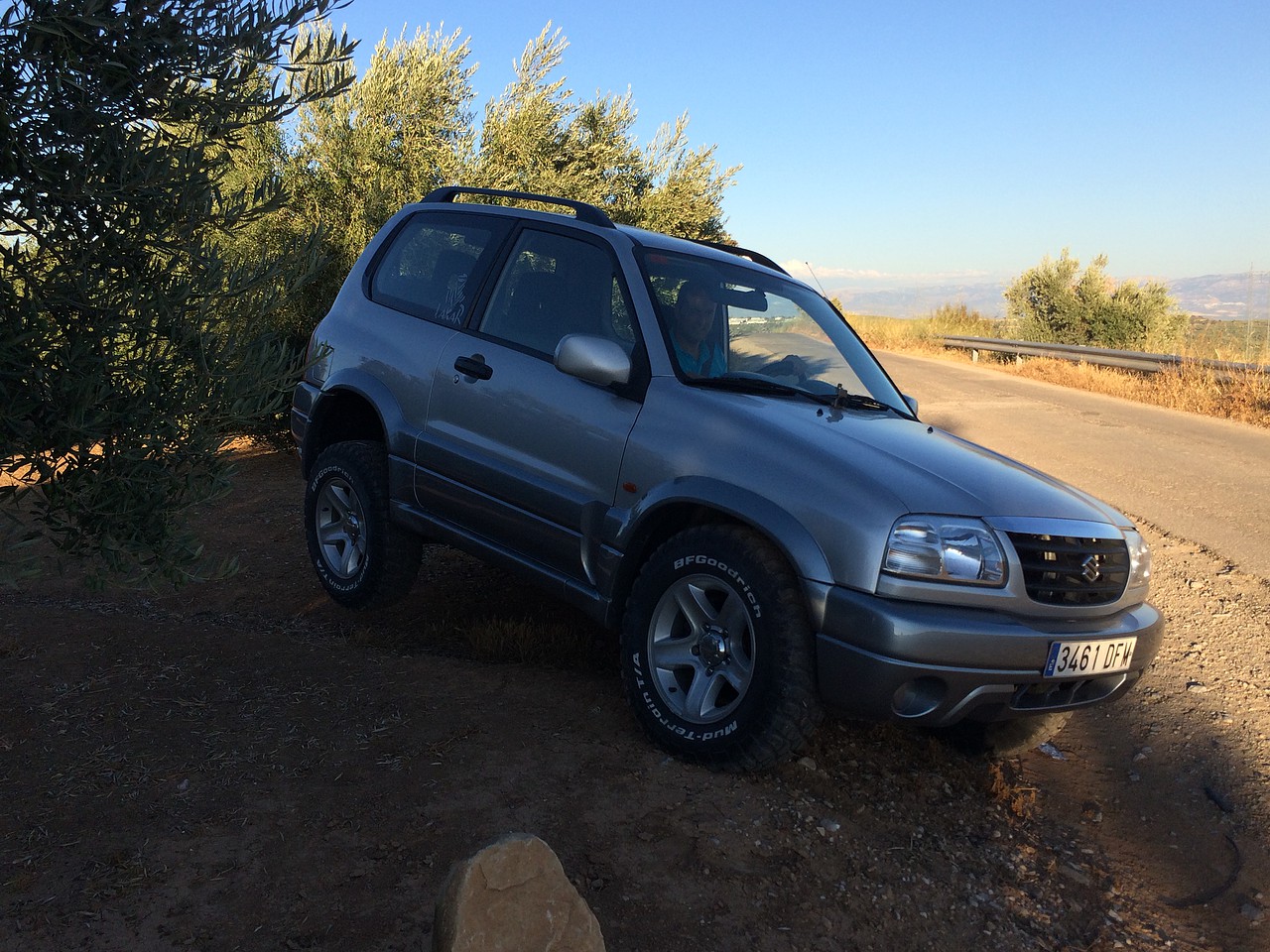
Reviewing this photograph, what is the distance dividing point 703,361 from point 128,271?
218 centimetres

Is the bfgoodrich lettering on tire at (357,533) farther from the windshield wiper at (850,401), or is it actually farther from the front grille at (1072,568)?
the front grille at (1072,568)

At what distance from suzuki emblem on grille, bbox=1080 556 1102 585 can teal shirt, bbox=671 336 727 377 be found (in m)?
1.56

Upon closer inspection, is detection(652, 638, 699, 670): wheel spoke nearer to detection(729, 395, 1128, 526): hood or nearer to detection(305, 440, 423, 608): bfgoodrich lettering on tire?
detection(729, 395, 1128, 526): hood

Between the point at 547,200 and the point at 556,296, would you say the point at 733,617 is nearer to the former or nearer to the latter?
the point at 556,296

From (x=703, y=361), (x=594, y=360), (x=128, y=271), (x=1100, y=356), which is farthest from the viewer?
(x=1100, y=356)

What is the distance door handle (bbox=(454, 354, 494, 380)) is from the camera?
4695 mm

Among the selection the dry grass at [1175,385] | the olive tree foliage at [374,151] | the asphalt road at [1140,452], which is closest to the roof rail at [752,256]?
the asphalt road at [1140,452]

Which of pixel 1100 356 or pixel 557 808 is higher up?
pixel 1100 356

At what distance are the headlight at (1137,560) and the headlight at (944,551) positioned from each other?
2.29 ft

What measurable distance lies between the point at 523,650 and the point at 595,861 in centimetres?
194

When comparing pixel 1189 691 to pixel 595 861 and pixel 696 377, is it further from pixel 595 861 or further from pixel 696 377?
pixel 595 861

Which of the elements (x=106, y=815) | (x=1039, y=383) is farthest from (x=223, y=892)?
(x=1039, y=383)

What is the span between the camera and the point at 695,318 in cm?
452

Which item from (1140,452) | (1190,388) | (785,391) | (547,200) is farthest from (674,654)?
(1190,388)
